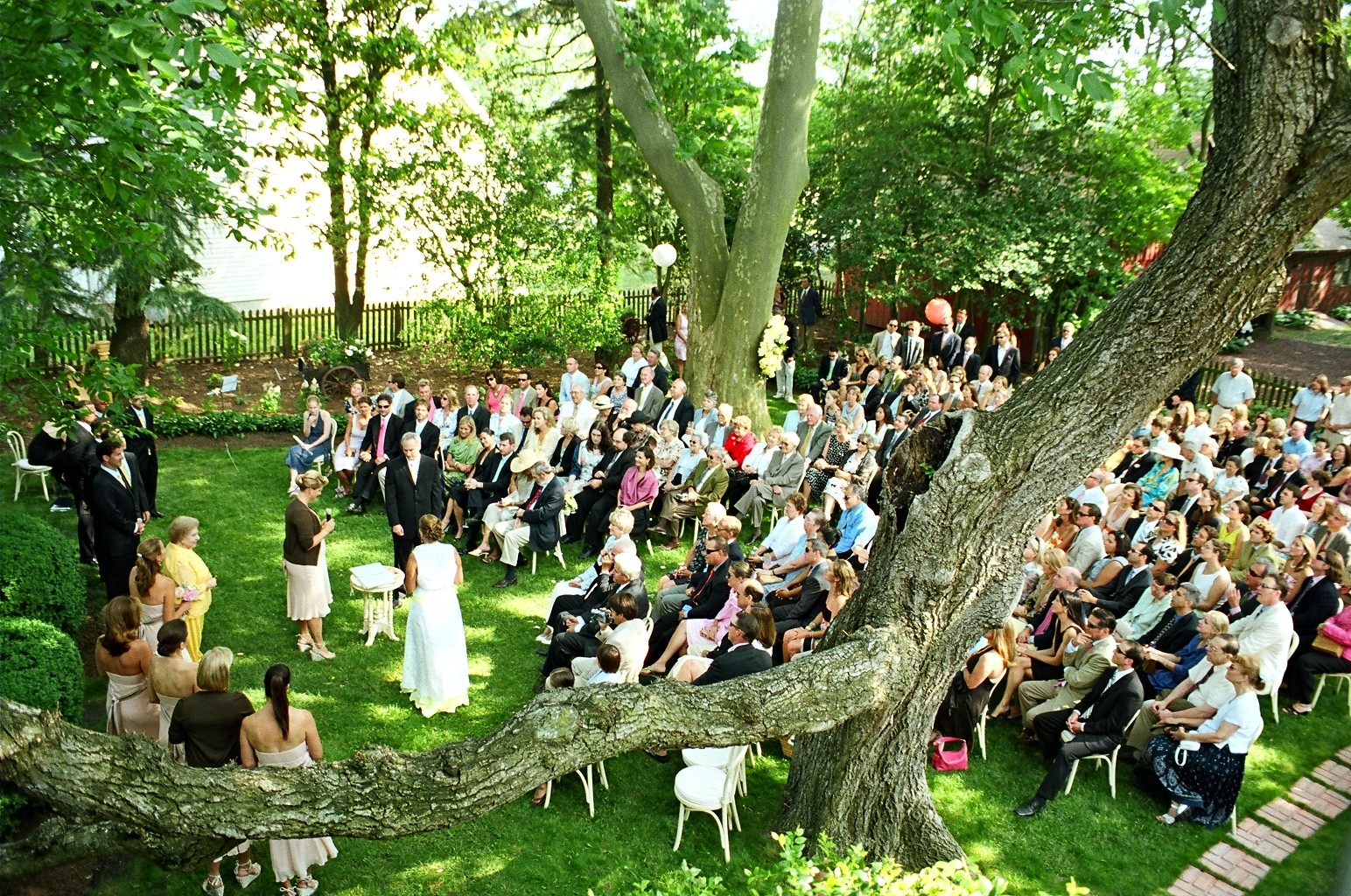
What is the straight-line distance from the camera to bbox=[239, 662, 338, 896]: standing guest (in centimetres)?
649

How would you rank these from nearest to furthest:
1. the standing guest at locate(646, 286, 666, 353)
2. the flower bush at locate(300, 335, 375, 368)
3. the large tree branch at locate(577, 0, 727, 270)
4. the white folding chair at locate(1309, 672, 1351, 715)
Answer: the white folding chair at locate(1309, 672, 1351, 715)
the large tree branch at locate(577, 0, 727, 270)
the flower bush at locate(300, 335, 375, 368)
the standing guest at locate(646, 286, 666, 353)

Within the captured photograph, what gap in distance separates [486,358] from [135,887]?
13.3m

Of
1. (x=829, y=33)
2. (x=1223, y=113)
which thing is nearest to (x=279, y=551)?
(x=1223, y=113)

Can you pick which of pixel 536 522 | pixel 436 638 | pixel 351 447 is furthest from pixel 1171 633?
pixel 351 447

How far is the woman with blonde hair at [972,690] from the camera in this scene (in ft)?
27.1

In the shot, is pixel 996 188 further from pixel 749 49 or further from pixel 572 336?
pixel 572 336

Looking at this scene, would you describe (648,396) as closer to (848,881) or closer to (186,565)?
(186,565)

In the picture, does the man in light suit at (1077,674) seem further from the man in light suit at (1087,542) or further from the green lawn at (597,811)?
the man in light suit at (1087,542)

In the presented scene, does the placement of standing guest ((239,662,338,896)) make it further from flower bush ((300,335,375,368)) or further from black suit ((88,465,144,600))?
flower bush ((300,335,375,368))

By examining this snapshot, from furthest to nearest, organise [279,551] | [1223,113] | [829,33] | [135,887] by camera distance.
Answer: [829,33]
[279,551]
[135,887]
[1223,113]

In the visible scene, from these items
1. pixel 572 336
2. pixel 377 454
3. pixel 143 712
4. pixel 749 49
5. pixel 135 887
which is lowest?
pixel 135 887

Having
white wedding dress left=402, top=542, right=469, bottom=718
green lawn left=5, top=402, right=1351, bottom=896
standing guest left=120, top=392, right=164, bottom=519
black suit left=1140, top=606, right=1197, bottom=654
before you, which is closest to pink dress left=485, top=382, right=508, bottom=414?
standing guest left=120, top=392, right=164, bottom=519

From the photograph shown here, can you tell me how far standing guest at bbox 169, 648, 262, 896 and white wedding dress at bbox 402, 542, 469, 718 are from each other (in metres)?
2.06

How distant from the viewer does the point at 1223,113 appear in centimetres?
546
